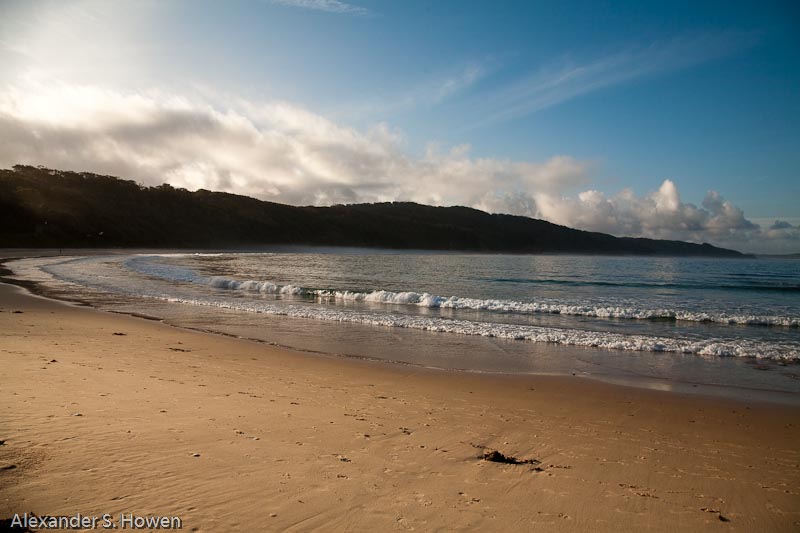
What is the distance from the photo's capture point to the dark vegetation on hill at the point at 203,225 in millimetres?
101375

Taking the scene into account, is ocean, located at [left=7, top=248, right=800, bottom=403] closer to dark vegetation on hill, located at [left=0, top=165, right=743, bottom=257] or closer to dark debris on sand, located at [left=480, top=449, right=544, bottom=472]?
dark debris on sand, located at [left=480, top=449, right=544, bottom=472]

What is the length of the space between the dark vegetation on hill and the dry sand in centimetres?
A: 10337

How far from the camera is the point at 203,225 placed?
5778 inches

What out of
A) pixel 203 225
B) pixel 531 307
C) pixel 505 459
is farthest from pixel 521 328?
pixel 203 225

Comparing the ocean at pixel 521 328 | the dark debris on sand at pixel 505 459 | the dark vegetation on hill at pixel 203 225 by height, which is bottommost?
the ocean at pixel 521 328

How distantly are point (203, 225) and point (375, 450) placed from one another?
156 meters

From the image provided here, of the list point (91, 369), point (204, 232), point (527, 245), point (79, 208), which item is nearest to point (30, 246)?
point (79, 208)

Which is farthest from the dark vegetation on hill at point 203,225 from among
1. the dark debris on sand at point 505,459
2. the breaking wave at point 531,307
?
the dark debris on sand at point 505,459

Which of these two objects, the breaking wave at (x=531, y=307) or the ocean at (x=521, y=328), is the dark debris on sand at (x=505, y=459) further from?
the breaking wave at (x=531, y=307)

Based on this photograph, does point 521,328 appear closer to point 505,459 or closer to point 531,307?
point 531,307

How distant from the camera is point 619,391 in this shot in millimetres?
7836

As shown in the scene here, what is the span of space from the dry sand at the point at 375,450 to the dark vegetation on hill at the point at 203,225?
10337 centimetres

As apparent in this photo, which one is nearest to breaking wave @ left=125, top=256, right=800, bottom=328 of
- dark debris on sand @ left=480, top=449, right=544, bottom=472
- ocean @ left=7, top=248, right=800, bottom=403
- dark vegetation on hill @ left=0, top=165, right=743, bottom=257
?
ocean @ left=7, top=248, right=800, bottom=403

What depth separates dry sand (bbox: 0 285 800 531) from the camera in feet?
11.1
